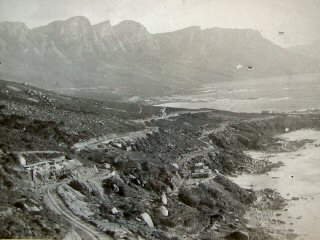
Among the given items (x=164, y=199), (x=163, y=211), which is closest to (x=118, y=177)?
(x=164, y=199)

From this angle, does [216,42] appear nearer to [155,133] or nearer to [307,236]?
[155,133]

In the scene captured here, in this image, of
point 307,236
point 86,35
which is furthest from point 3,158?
point 86,35

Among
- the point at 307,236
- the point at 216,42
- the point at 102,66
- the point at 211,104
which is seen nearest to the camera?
the point at 307,236

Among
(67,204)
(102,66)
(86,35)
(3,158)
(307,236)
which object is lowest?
(307,236)

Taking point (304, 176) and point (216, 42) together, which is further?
point (216, 42)

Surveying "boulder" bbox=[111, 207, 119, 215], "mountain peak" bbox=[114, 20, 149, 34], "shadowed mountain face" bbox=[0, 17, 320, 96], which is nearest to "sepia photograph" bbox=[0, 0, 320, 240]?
"boulder" bbox=[111, 207, 119, 215]

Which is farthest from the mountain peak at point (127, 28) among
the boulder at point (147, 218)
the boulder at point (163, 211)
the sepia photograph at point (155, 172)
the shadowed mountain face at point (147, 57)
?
the boulder at point (147, 218)

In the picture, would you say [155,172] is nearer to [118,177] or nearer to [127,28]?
[118,177]
